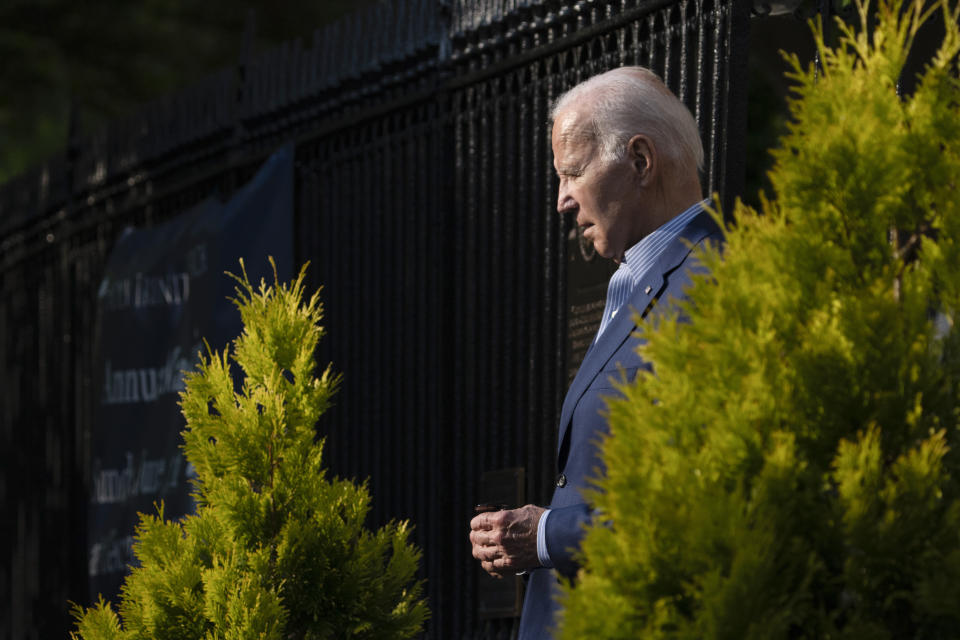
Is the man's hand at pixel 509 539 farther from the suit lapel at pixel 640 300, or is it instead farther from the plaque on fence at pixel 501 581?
the plaque on fence at pixel 501 581

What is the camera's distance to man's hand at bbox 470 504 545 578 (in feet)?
11.7

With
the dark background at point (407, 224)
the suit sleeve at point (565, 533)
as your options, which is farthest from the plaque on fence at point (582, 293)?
the suit sleeve at point (565, 533)

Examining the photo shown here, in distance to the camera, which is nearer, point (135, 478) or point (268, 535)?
point (268, 535)

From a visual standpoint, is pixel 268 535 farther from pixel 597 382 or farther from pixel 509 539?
pixel 597 382

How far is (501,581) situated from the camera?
5215 millimetres

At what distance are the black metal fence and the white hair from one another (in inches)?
21.1

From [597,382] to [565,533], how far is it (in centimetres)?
47

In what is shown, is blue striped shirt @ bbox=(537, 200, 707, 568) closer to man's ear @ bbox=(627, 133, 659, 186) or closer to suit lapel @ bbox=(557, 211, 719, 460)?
suit lapel @ bbox=(557, 211, 719, 460)

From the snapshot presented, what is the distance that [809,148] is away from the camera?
270 centimetres

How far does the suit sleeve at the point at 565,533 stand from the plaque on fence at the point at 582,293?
151 centimetres

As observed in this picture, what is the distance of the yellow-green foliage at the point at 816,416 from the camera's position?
247cm

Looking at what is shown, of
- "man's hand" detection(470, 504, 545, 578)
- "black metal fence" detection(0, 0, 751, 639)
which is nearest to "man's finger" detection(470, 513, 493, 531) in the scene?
"man's hand" detection(470, 504, 545, 578)

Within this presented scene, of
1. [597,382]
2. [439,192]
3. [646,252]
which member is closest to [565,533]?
[597,382]

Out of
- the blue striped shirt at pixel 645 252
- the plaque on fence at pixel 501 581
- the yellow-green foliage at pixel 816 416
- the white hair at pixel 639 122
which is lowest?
the plaque on fence at pixel 501 581
